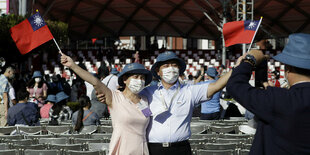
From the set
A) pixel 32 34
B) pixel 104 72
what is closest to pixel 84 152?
pixel 32 34

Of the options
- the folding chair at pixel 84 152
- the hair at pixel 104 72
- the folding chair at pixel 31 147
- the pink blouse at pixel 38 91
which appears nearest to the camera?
the folding chair at pixel 84 152

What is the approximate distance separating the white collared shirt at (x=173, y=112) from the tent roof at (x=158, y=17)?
29.8 metres

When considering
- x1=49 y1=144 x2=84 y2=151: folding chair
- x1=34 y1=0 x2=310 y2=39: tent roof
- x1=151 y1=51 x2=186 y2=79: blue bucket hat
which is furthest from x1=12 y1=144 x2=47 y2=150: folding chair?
x1=34 y1=0 x2=310 y2=39: tent roof

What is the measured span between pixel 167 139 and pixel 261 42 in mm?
1318

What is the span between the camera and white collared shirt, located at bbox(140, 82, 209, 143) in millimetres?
4426

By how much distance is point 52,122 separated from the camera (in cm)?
973

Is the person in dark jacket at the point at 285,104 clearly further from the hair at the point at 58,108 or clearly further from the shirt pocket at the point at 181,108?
the hair at the point at 58,108

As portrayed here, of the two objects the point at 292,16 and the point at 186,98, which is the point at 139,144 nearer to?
the point at 186,98

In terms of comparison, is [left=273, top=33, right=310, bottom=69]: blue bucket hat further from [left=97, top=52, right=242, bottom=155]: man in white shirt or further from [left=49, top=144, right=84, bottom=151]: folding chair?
[left=49, top=144, right=84, bottom=151]: folding chair

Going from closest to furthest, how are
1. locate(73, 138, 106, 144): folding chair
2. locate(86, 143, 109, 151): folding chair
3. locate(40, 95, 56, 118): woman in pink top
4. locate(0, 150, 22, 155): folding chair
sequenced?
locate(0, 150, 22, 155): folding chair
locate(86, 143, 109, 151): folding chair
locate(73, 138, 106, 144): folding chair
locate(40, 95, 56, 118): woman in pink top

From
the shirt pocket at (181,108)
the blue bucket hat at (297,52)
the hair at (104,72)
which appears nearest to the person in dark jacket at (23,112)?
the shirt pocket at (181,108)

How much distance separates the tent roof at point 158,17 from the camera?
3506 cm

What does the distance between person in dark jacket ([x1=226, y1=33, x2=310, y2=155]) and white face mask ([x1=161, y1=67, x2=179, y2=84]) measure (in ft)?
4.84

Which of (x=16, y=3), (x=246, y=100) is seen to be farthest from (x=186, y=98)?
(x=16, y=3)
